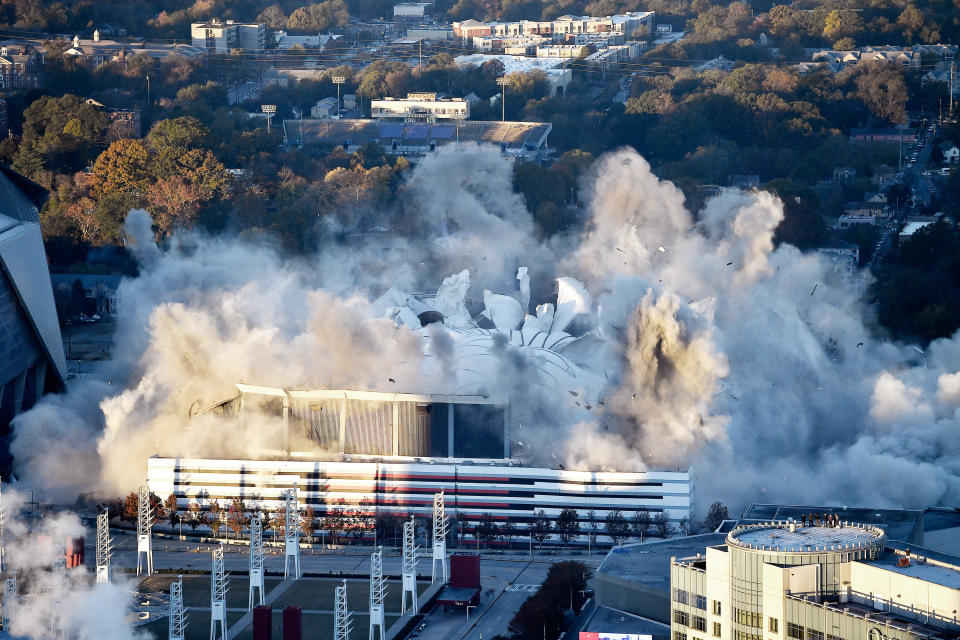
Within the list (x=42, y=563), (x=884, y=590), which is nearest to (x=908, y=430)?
(x=42, y=563)

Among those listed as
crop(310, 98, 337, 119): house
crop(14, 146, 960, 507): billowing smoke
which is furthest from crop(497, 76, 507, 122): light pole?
crop(14, 146, 960, 507): billowing smoke

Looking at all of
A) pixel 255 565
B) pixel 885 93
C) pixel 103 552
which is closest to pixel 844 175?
pixel 885 93

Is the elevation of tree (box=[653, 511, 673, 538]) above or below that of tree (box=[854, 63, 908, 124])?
below

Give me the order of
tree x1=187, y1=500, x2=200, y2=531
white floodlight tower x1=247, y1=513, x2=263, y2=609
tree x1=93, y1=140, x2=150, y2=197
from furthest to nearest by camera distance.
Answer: tree x1=93, y1=140, x2=150, y2=197, tree x1=187, y1=500, x2=200, y2=531, white floodlight tower x1=247, y1=513, x2=263, y2=609

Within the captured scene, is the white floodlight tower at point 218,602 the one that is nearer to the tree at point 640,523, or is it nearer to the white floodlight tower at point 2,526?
the white floodlight tower at point 2,526

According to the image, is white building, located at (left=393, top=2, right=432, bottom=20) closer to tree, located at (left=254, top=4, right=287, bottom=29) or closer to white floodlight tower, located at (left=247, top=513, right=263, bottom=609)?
tree, located at (left=254, top=4, right=287, bottom=29)

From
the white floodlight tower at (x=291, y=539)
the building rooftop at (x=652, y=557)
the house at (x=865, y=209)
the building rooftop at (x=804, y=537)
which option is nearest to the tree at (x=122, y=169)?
the house at (x=865, y=209)

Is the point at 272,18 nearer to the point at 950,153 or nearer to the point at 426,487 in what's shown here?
the point at 950,153
